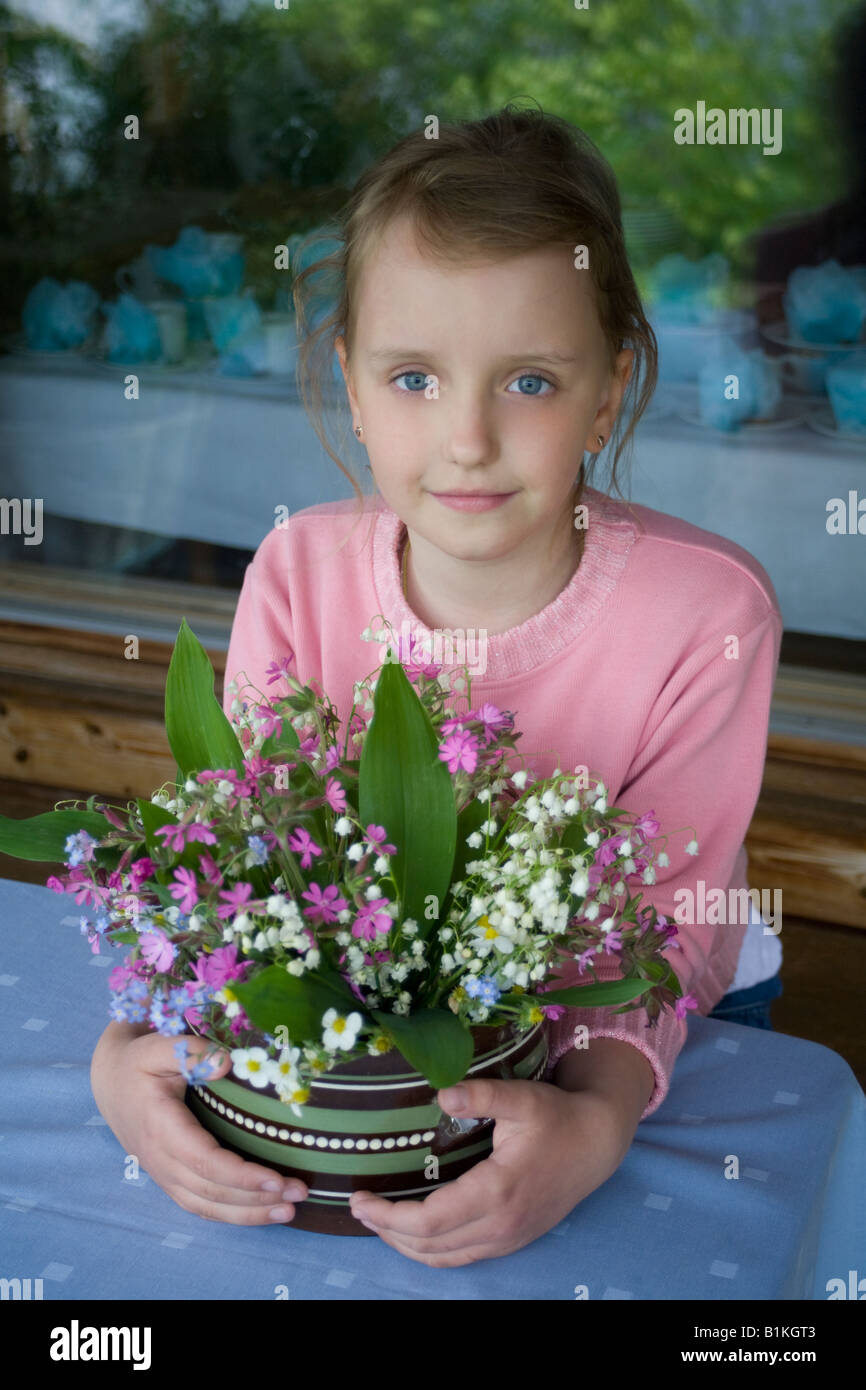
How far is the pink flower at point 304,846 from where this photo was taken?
636 mm

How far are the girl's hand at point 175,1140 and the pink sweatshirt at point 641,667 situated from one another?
1.14ft

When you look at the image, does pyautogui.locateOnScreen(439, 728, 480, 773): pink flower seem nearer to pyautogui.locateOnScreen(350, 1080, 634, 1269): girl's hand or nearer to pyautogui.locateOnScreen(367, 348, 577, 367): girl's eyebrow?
pyautogui.locateOnScreen(350, 1080, 634, 1269): girl's hand

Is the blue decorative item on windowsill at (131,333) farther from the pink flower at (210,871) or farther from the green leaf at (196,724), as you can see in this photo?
the pink flower at (210,871)

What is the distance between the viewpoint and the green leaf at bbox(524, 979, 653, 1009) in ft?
2.26

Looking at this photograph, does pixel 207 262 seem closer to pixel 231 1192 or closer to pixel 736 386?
pixel 736 386

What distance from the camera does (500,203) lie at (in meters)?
0.94

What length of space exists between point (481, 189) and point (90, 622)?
2.07 meters

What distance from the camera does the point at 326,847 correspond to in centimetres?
69

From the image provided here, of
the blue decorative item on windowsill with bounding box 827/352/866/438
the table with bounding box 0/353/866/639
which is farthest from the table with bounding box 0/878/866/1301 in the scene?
the blue decorative item on windowsill with bounding box 827/352/866/438

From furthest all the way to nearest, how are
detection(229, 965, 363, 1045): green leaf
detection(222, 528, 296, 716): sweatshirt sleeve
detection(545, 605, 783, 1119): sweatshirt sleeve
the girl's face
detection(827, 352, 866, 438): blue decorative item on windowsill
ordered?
1. detection(827, 352, 866, 438): blue decorative item on windowsill
2. detection(222, 528, 296, 716): sweatshirt sleeve
3. detection(545, 605, 783, 1119): sweatshirt sleeve
4. the girl's face
5. detection(229, 965, 363, 1045): green leaf

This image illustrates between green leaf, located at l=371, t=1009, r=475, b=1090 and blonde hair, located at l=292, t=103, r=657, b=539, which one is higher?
blonde hair, located at l=292, t=103, r=657, b=539

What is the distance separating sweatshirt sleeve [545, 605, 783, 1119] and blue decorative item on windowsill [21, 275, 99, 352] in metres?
2.12
